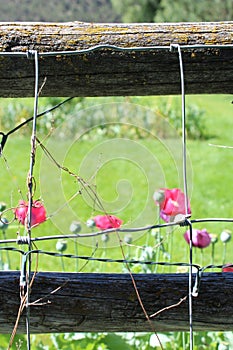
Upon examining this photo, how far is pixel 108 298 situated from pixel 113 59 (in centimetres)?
47

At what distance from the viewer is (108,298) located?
1203mm

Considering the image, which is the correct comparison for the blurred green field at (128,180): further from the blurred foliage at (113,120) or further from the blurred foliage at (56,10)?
the blurred foliage at (56,10)

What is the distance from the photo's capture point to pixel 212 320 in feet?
4.03

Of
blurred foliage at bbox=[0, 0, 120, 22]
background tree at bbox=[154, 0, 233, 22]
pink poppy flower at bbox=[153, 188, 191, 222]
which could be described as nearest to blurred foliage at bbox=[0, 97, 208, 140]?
pink poppy flower at bbox=[153, 188, 191, 222]

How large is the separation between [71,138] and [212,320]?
20.6 feet

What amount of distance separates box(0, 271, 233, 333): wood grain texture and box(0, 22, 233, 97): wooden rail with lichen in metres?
0.39

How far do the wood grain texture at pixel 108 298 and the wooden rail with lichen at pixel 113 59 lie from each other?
0.39m

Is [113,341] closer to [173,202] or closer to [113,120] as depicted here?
[173,202]

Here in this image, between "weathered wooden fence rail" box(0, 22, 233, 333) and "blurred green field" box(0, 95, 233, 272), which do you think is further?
"blurred green field" box(0, 95, 233, 272)

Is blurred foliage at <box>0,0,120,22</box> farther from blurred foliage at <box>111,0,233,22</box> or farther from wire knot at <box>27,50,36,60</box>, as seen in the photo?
wire knot at <box>27,50,36,60</box>

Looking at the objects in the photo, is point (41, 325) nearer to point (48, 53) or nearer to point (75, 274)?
point (75, 274)

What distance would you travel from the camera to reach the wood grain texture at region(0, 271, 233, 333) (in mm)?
1199

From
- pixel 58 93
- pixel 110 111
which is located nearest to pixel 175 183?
pixel 110 111

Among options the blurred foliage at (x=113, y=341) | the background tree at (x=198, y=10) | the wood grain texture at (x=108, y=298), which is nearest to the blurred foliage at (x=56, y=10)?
the background tree at (x=198, y=10)
